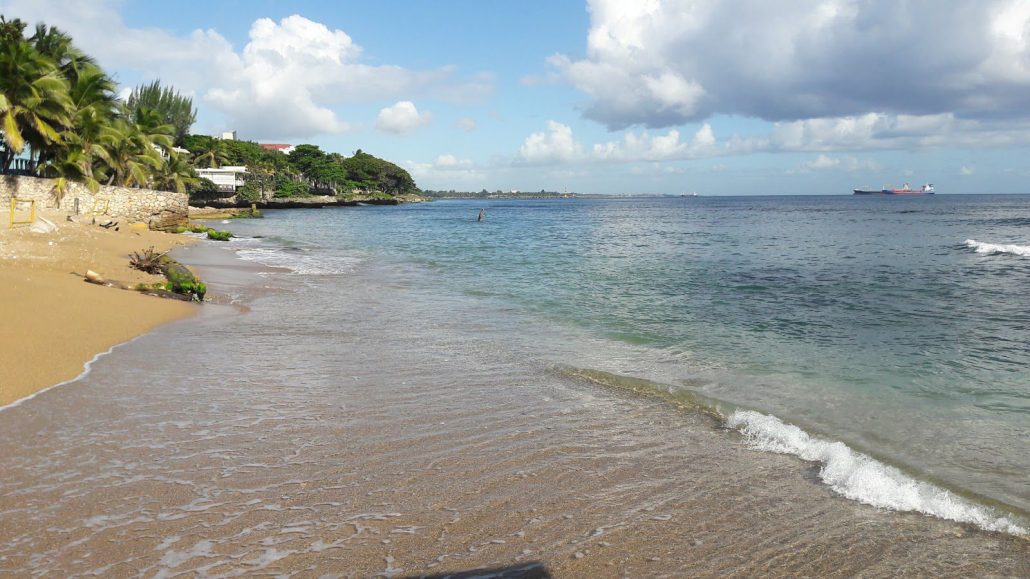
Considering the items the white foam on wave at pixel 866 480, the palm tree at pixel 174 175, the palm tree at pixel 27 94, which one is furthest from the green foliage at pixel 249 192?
the white foam on wave at pixel 866 480

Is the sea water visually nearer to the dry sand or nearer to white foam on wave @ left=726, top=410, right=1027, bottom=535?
white foam on wave @ left=726, top=410, right=1027, bottom=535

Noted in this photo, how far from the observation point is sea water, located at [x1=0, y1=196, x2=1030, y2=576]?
14.4 ft

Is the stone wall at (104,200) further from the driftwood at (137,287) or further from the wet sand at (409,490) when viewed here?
the wet sand at (409,490)

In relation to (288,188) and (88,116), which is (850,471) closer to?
(88,116)

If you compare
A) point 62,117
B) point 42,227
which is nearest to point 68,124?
point 62,117

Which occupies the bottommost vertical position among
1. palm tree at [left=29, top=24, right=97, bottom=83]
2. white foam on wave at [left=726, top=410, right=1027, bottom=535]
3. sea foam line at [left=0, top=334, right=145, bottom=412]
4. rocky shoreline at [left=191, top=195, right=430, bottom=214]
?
white foam on wave at [left=726, top=410, right=1027, bottom=535]

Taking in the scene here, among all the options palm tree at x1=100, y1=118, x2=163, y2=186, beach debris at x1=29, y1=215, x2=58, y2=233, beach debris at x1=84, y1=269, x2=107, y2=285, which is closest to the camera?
beach debris at x1=84, y1=269, x2=107, y2=285

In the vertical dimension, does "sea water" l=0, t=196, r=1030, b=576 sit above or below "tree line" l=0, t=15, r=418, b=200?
below

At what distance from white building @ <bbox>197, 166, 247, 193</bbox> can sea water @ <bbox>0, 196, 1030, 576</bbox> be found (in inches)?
3324

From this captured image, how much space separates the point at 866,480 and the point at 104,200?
47535 mm

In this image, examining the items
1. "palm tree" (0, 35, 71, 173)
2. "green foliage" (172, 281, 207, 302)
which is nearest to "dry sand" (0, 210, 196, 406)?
"green foliage" (172, 281, 207, 302)

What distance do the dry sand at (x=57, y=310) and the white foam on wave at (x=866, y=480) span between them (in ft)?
26.8

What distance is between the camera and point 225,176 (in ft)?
302

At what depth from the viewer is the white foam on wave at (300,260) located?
23391 mm
